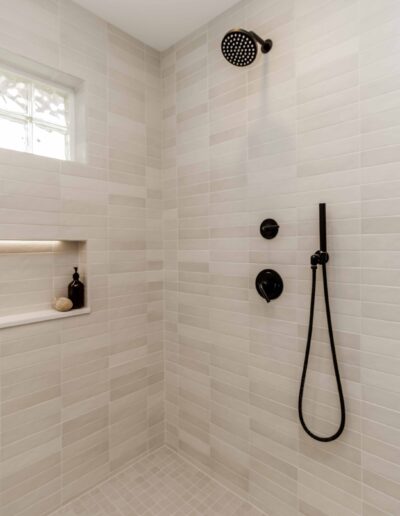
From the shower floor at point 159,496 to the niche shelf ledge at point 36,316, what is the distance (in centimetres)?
99

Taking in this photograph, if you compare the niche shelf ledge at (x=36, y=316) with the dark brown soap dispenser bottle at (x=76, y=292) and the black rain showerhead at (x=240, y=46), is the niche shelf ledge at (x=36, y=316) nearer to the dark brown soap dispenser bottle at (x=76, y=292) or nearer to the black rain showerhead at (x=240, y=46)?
the dark brown soap dispenser bottle at (x=76, y=292)

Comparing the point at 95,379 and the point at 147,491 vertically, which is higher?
the point at 95,379

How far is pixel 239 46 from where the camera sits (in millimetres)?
1354

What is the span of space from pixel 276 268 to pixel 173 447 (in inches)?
56.2

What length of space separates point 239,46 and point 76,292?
1450 millimetres

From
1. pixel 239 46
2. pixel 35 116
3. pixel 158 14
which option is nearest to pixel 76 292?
pixel 35 116

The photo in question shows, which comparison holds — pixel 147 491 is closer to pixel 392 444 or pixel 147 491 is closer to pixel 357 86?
pixel 392 444

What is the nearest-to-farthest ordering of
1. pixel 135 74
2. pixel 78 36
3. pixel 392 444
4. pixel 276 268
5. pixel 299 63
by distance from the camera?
pixel 392 444 < pixel 299 63 < pixel 276 268 < pixel 78 36 < pixel 135 74

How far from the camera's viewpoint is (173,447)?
6.79 feet

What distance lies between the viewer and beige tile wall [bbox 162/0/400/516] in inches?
48.2

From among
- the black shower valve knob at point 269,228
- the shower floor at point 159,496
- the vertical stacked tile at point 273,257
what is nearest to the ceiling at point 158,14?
the vertical stacked tile at point 273,257

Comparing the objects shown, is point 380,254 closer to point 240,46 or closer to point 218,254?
point 218,254

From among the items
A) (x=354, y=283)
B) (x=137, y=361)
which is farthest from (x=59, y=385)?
(x=354, y=283)

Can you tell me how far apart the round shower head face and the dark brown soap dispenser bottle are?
134 centimetres
